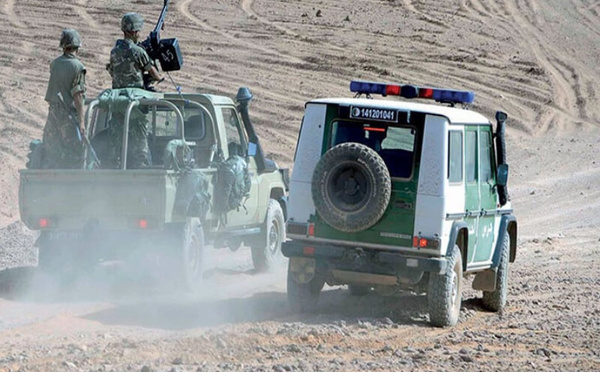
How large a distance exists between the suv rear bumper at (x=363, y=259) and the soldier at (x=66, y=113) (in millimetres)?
2807

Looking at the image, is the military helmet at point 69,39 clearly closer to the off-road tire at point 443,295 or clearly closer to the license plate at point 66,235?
the license plate at point 66,235

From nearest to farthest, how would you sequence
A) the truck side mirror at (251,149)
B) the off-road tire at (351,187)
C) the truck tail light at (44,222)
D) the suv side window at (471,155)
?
the off-road tire at (351,187), the suv side window at (471,155), the truck tail light at (44,222), the truck side mirror at (251,149)

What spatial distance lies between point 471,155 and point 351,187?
139 cm

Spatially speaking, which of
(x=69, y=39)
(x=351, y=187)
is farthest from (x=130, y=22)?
(x=351, y=187)

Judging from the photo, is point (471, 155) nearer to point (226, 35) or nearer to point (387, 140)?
point (387, 140)

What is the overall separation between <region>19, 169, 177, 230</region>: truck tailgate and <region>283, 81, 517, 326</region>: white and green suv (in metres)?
1.50

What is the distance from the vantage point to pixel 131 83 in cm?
1379

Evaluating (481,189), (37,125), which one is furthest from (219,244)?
(37,125)

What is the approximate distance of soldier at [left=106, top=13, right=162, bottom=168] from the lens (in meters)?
13.3

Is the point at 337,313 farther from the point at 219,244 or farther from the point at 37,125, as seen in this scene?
the point at 37,125

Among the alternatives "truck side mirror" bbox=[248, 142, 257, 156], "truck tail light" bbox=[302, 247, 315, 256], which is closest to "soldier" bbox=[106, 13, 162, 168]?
"truck side mirror" bbox=[248, 142, 257, 156]

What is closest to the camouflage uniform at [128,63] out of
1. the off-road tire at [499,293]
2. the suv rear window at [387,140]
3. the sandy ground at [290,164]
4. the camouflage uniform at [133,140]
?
the camouflage uniform at [133,140]

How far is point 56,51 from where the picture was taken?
31.4 metres

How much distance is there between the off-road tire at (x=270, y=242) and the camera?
14922mm
